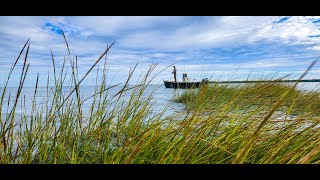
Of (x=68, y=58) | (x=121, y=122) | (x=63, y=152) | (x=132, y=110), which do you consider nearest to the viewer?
(x=63, y=152)

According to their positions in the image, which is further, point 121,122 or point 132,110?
point 132,110

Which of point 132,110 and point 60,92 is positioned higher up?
point 60,92
